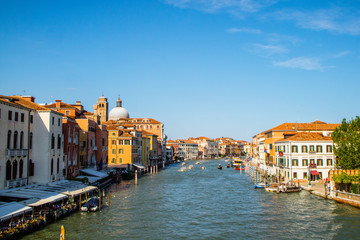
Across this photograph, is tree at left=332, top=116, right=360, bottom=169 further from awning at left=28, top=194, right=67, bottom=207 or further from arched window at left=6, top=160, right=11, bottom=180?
arched window at left=6, top=160, right=11, bottom=180

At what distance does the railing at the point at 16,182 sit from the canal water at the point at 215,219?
4.89m

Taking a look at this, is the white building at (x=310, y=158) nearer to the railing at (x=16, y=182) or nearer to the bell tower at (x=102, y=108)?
the railing at (x=16, y=182)

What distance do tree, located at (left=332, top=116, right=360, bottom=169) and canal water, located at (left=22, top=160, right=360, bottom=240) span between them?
5.22 m

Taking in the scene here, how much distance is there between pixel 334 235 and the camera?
22.8 metres

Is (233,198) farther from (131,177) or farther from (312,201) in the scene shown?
(131,177)

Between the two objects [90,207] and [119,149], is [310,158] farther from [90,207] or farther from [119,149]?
[119,149]

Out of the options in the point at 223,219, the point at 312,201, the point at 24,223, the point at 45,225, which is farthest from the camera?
the point at 312,201

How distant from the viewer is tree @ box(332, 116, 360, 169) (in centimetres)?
3703

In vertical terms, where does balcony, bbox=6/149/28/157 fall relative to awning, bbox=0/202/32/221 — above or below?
above

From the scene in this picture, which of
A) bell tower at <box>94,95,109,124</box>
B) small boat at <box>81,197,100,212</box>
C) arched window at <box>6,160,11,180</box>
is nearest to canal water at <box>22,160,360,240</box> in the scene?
small boat at <box>81,197,100,212</box>

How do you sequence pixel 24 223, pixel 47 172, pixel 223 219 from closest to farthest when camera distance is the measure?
pixel 24 223 → pixel 223 219 → pixel 47 172

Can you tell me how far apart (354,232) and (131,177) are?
41675 millimetres

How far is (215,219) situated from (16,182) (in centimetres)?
1593

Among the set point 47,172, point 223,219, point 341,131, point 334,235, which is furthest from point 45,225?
point 341,131
